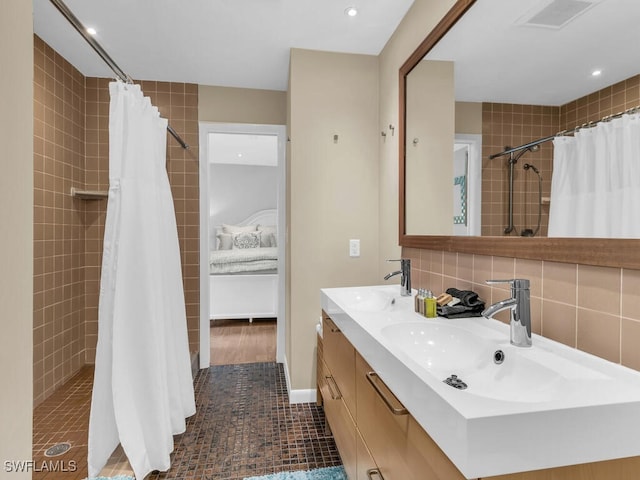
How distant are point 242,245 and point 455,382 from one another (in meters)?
4.42

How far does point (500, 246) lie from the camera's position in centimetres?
120

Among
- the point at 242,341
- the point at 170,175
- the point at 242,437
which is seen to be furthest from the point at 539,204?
the point at 242,341

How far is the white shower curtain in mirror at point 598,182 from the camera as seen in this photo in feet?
2.61

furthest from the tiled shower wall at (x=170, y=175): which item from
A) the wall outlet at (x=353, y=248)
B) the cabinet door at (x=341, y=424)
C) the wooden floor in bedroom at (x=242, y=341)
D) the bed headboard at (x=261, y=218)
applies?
the bed headboard at (x=261, y=218)

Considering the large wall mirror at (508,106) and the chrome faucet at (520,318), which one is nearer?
the large wall mirror at (508,106)

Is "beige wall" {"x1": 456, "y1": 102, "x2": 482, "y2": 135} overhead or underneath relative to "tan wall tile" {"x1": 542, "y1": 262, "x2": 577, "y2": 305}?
overhead

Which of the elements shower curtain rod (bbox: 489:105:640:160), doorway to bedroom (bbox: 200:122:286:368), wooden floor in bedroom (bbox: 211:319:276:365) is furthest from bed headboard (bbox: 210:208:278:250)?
shower curtain rod (bbox: 489:105:640:160)

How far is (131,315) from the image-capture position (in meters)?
1.64

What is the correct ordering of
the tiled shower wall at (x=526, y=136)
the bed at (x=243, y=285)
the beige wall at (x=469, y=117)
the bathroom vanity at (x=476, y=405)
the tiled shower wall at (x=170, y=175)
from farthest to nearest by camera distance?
the bed at (x=243, y=285) < the tiled shower wall at (x=170, y=175) < the beige wall at (x=469, y=117) < the tiled shower wall at (x=526, y=136) < the bathroom vanity at (x=476, y=405)

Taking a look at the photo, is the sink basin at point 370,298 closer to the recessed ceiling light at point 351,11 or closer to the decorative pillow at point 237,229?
the recessed ceiling light at point 351,11

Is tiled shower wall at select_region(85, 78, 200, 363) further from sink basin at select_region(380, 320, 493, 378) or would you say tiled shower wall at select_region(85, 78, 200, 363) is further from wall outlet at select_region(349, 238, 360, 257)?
sink basin at select_region(380, 320, 493, 378)

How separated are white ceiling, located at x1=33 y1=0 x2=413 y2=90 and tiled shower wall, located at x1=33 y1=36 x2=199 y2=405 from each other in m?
0.22

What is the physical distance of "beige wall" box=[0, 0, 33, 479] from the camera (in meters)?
0.45

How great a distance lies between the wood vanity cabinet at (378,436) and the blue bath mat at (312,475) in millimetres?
199
